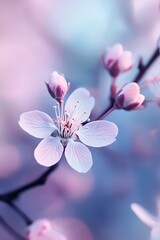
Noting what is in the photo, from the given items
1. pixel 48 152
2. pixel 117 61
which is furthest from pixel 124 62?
pixel 48 152

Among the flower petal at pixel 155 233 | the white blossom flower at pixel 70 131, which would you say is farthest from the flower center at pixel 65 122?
the flower petal at pixel 155 233

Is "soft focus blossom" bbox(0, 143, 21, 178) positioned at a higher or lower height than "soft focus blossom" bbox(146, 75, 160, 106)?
higher

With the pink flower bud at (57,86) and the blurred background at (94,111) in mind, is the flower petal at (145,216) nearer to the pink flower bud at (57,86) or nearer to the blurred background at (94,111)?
the blurred background at (94,111)

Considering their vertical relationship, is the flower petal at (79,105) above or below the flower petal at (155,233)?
above

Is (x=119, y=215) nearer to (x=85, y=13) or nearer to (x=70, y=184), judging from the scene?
(x=70, y=184)

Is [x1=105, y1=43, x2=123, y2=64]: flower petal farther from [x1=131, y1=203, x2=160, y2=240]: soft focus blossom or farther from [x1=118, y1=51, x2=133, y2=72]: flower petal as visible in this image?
[x1=131, y1=203, x2=160, y2=240]: soft focus blossom

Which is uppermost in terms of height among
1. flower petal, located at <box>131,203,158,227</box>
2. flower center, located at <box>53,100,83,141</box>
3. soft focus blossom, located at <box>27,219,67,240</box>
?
flower center, located at <box>53,100,83,141</box>

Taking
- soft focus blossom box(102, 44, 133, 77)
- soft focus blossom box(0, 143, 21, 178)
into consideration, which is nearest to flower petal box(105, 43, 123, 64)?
soft focus blossom box(102, 44, 133, 77)
